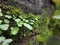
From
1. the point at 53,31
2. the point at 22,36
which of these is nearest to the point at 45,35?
the point at 53,31

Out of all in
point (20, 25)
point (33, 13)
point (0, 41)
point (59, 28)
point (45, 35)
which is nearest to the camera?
point (0, 41)

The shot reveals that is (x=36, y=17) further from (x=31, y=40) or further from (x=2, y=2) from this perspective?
(x=2, y=2)

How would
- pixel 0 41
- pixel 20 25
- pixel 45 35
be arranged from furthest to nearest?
1. pixel 45 35
2. pixel 20 25
3. pixel 0 41

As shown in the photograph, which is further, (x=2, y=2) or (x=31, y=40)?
(x=2, y=2)

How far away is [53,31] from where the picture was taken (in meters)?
1.56

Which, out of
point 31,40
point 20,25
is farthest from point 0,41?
point 31,40

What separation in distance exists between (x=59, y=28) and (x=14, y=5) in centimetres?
56

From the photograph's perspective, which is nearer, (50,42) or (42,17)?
(50,42)

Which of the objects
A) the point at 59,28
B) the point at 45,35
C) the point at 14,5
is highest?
the point at 14,5

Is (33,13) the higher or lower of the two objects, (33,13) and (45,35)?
the higher

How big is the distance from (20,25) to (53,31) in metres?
0.36

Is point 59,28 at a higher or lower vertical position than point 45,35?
higher

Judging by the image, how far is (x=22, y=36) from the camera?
1.52 meters

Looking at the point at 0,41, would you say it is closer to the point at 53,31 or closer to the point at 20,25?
the point at 20,25
